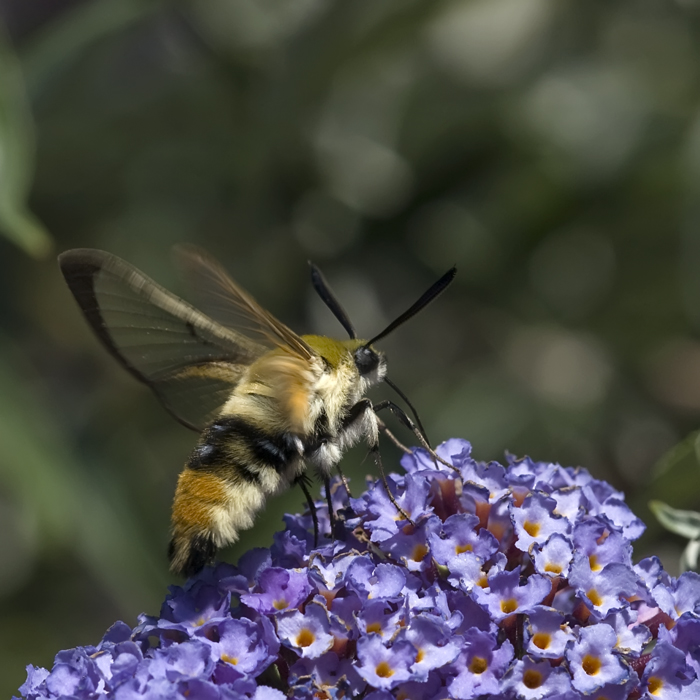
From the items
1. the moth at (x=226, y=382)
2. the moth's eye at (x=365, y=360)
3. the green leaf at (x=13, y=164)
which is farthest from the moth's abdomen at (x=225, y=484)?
the green leaf at (x=13, y=164)

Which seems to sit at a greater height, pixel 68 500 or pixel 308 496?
pixel 308 496

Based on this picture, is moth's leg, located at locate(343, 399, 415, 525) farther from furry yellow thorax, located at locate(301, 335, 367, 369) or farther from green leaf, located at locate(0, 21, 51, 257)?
green leaf, located at locate(0, 21, 51, 257)

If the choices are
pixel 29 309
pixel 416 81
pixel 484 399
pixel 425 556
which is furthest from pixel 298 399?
pixel 29 309

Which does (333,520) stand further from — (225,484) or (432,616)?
(432,616)

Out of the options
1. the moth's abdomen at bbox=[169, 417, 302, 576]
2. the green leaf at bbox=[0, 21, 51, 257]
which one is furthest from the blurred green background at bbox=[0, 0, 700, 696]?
the moth's abdomen at bbox=[169, 417, 302, 576]

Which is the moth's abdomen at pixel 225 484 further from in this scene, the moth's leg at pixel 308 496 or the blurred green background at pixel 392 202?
the blurred green background at pixel 392 202

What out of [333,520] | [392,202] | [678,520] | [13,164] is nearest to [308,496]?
[333,520]
